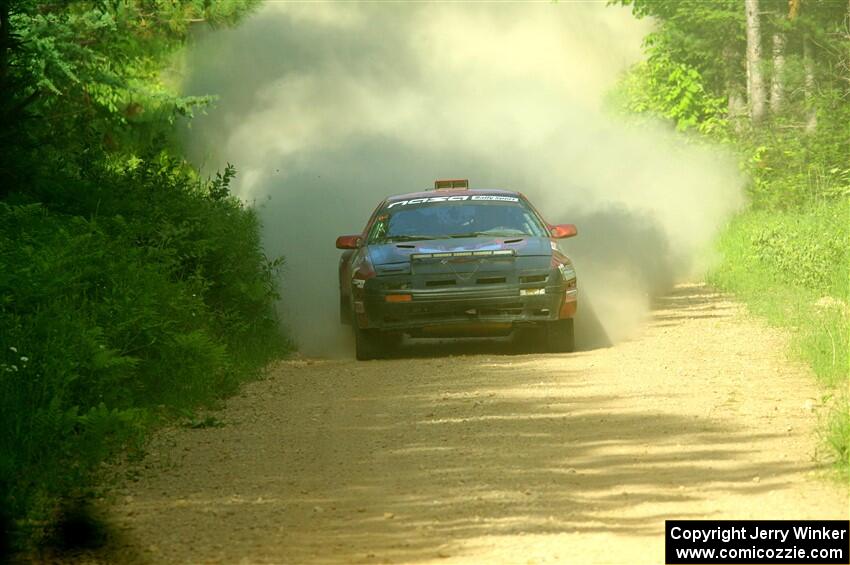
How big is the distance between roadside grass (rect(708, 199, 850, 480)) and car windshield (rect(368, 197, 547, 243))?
2957 mm

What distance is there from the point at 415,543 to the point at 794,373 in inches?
271

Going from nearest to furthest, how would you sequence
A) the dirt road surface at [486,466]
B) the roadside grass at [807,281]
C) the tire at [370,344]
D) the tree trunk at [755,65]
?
the dirt road surface at [486,466], the roadside grass at [807,281], the tire at [370,344], the tree trunk at [755,65]

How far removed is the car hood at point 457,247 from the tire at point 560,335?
0.71 meters

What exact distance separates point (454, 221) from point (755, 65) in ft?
67.0

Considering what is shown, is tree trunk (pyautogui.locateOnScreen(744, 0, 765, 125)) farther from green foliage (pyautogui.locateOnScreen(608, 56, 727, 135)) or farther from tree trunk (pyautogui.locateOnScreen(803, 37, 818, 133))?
green foliage (pyautogui.locateOnScreen(608, 56, 727, 135))

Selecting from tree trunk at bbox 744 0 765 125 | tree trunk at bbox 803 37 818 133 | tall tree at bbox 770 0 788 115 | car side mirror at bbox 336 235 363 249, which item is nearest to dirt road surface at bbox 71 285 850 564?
car side mirror at bbox 336 235 363 249

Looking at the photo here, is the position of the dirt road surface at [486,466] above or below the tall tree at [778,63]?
below

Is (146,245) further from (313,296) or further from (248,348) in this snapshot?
(313,296)

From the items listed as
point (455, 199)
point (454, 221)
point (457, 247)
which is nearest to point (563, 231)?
point (454, 221)

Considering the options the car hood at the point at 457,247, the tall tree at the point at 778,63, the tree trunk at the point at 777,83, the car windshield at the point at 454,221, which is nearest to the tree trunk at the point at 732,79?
the tall tree at the point at 778,63

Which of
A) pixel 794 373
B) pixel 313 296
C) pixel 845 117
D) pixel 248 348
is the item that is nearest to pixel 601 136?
pixel 845 117

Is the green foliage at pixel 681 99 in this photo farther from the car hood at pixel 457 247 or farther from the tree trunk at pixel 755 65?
the car hood at pixel 457 247

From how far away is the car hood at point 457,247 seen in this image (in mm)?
17016

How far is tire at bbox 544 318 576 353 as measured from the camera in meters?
17.1
